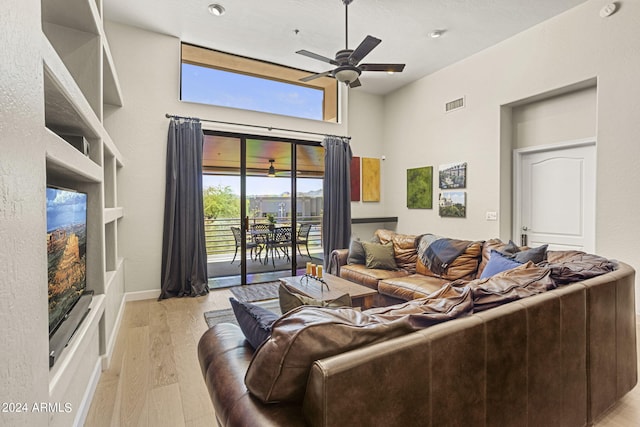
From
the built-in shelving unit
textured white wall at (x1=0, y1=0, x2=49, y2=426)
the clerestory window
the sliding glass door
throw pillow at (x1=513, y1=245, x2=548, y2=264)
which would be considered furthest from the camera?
the sliding glass door

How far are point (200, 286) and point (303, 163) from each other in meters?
2.70

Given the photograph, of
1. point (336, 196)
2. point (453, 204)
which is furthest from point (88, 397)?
point (453, 204)

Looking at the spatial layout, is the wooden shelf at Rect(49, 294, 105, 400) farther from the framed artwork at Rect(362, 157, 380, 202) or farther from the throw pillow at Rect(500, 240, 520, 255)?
the framed artwork at Rect(362, 157, 380, 202)

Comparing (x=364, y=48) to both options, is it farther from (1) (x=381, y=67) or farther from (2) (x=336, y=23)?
(2) (x=336, y=23)

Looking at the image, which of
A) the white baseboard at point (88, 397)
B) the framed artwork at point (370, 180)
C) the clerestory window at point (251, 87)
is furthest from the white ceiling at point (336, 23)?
the white baseboard at point (88, 397)

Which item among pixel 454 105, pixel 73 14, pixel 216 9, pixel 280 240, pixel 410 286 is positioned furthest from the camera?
pixel 280 240

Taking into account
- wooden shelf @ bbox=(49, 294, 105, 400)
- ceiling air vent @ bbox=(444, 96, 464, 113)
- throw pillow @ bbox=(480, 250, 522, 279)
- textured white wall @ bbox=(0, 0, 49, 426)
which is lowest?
wooden shelf @ bbox=(49, 294, 105, 400)

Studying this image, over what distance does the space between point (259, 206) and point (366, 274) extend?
2.30 metres

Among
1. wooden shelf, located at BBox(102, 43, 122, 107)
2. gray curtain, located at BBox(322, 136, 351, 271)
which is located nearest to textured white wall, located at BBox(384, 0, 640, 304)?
gray curtain, located at BBox(322, 136, 351, 271)

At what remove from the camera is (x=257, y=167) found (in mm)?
5160

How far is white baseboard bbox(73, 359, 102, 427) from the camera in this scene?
1762 millimetres

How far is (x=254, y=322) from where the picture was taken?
4.22 ft

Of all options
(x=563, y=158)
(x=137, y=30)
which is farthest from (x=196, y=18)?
(x=563, y=158)

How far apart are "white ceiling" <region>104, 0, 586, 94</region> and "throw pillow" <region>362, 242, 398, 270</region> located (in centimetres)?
287
